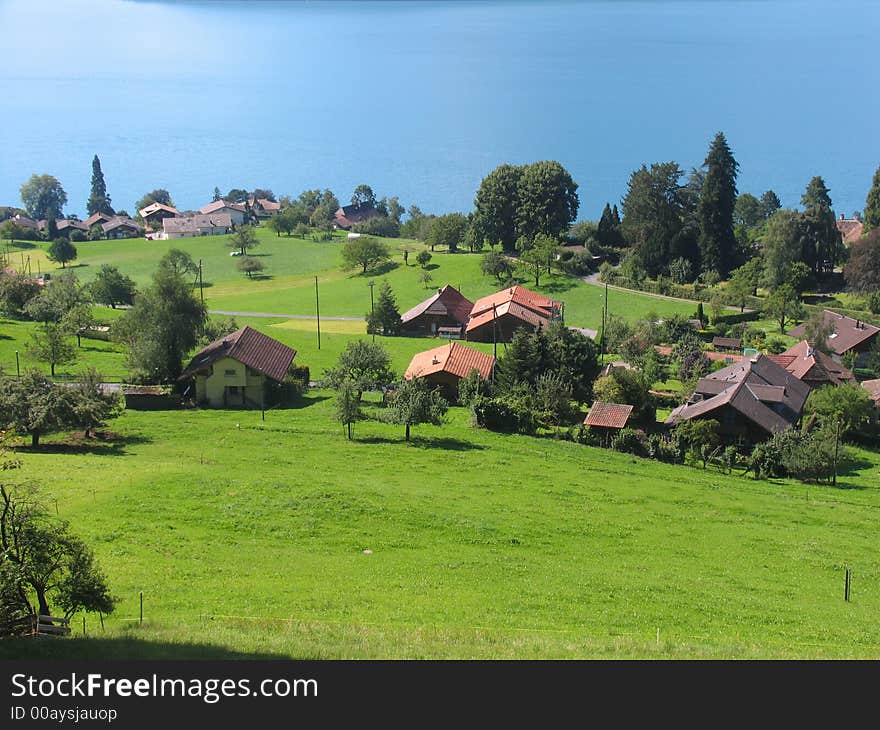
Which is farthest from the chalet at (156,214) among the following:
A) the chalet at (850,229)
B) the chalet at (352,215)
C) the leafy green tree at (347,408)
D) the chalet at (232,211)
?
the leafy green tree at (347,408)

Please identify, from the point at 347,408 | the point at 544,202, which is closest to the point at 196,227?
the point at 544,202

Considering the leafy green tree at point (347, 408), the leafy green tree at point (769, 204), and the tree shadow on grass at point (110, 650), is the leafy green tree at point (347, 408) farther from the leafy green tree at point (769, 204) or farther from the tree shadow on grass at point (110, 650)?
the leafy green tree at point (769, 204)

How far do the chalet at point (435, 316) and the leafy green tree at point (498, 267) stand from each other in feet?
38.1

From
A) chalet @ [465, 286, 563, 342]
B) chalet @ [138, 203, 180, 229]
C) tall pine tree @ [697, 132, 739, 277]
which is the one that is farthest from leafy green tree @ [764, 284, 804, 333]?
chalet @ [138, 203, 180, 229]

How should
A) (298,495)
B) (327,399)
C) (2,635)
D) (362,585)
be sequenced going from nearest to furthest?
1. (2,635)
2. (362,585)
3. (298,495)
4. (327,399)

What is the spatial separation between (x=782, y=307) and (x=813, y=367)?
1600 cm

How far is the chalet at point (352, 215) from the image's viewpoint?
408 ft

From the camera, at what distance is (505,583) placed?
71.5 feet

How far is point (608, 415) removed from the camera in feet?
128

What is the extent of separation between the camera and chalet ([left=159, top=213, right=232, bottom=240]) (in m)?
117

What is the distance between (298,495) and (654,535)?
33.3 feet

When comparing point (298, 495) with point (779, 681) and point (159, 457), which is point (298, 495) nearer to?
point (159, 457)

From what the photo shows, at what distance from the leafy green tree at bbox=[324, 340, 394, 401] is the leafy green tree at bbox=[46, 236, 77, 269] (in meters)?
59.4

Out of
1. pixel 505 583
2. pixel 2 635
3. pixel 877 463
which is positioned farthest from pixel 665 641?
pixel 877 463
